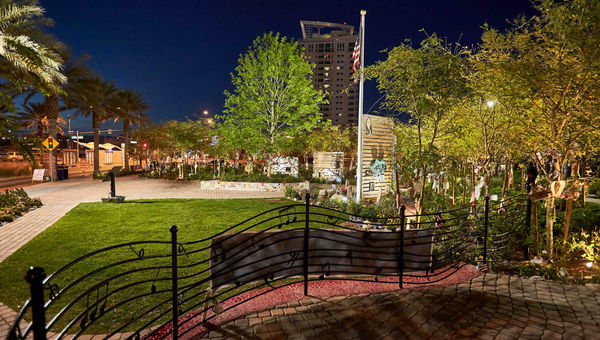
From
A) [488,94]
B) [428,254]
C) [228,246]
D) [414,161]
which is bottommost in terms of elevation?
[428,254]

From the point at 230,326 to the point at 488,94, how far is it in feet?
24.2

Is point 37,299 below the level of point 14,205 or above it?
above

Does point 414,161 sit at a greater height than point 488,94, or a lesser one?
lesser

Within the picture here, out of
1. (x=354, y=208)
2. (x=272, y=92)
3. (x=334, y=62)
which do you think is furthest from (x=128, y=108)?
(x=334, y=62)

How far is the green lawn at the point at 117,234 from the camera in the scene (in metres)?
5.10

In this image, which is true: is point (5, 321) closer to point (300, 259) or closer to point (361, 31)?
point (300, 259)

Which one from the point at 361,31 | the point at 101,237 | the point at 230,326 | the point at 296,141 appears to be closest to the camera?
the point at 230,326

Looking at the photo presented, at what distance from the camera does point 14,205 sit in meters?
11.1

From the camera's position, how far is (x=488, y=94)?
24.5 ft

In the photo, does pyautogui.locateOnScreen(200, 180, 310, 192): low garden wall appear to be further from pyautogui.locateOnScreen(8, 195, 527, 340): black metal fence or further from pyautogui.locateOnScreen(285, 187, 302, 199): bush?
pyautogui.locateOnScreen(8, 195, 527, 340): black metal fence

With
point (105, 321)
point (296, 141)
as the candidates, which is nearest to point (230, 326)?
point (105, 321)

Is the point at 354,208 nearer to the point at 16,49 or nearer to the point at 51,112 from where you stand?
the point at 16,49

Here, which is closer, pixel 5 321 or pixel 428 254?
pixel 5 321

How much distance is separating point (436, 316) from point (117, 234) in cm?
780
